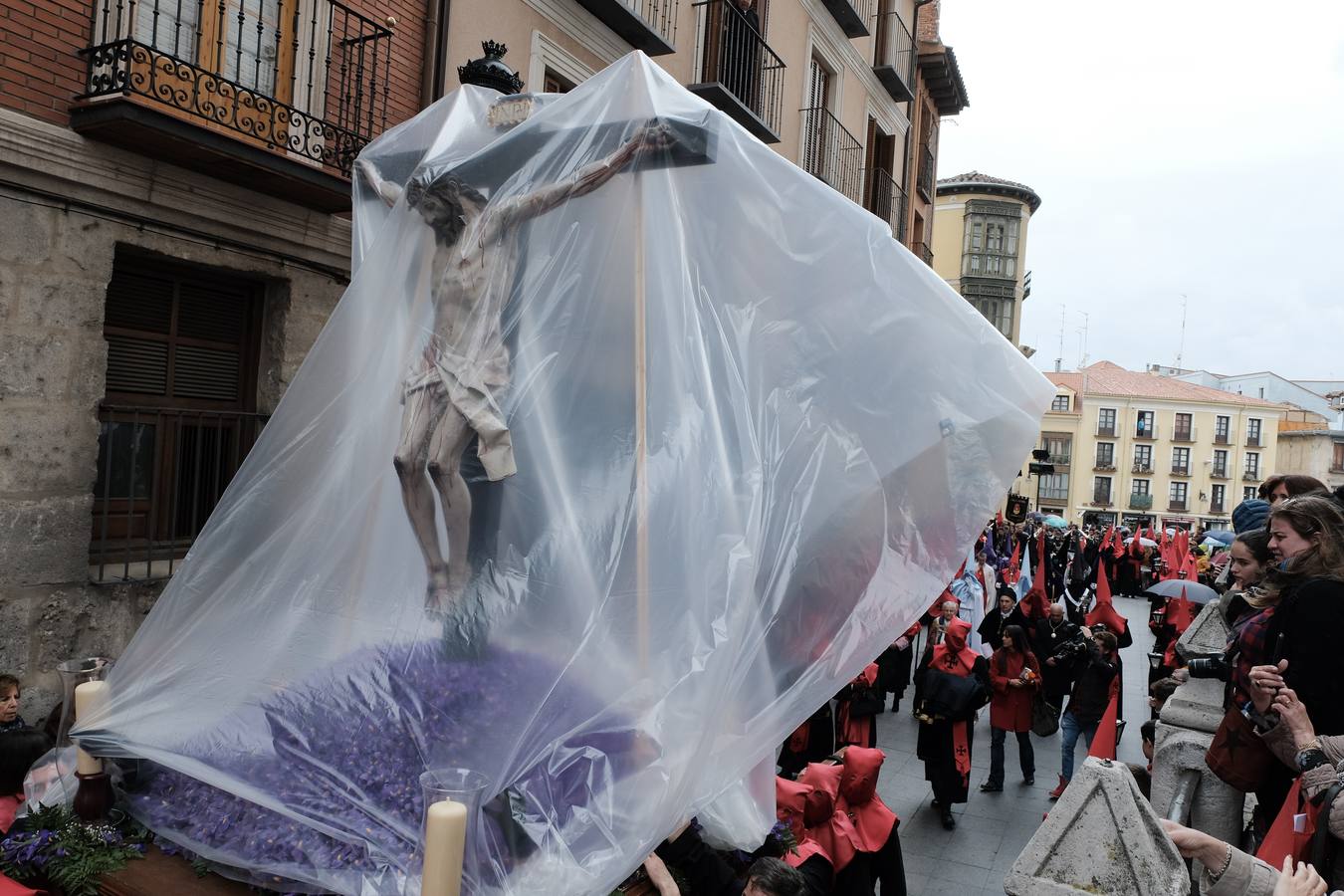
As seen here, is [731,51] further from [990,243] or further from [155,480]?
[990,243]

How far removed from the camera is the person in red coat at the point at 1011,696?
7.58 meters

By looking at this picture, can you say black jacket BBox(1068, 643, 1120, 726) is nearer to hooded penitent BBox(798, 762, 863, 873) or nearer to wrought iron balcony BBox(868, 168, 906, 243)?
hooded penitent BBox(798, 762, 863, 873)

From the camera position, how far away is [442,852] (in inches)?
91.4

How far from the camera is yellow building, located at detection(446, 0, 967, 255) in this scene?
28.3ft

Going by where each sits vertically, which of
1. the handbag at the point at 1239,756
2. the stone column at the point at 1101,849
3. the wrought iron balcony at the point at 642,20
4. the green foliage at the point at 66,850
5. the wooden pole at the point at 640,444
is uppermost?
the wrought iron balcony at the point at 642,20

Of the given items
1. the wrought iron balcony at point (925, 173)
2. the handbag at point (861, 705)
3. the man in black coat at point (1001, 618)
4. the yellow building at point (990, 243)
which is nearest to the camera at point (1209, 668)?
the handbag at point (861, 705)

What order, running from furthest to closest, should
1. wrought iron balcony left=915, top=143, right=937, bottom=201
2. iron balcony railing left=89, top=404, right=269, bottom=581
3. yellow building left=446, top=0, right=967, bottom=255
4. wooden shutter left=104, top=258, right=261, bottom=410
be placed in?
wrought iron balcony left=915, top=143, right=937, bottom=201 → yellow building left=446, top=0, right=967, bottom=255 → wooden shutter left=104, top=258, right=261, bottom=410 → iron balcony railing left=89, top=404, right=269, bottom=581

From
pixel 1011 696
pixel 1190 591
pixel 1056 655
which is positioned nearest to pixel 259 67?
pixel 1011 696

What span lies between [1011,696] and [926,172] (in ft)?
52.9

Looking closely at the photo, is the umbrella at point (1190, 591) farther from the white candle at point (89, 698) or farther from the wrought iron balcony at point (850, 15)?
the white candle at point (89, 698)

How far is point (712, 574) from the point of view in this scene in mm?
2865

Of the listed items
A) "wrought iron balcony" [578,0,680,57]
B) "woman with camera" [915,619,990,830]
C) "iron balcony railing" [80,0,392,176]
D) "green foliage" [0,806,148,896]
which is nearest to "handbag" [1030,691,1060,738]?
"woman with camera" [915,619,990,830]

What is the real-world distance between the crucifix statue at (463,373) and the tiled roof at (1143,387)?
180 feet

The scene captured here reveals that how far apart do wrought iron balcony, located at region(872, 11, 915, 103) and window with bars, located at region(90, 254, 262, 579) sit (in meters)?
13.2
